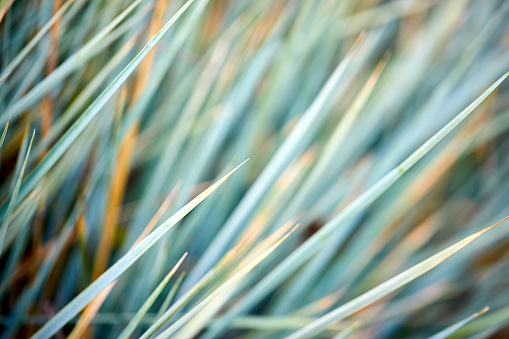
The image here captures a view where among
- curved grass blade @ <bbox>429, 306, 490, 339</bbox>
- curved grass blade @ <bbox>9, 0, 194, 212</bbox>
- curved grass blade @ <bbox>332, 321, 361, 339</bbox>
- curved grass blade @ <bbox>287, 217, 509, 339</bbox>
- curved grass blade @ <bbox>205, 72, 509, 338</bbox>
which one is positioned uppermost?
curved grass blade @ <bbox>9, 0, 194, 212</bbox>

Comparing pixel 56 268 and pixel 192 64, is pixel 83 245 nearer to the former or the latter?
pixel 56 268

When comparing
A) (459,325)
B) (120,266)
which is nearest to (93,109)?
(120,266)

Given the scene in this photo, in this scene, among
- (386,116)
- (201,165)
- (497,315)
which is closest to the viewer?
(497,315)

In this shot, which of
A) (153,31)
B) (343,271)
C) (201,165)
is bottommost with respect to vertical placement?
(343,271)

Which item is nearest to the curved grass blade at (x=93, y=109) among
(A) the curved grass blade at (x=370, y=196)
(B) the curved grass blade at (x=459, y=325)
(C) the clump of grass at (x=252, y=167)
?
(C) the clump of grass at (x=252, y=167)

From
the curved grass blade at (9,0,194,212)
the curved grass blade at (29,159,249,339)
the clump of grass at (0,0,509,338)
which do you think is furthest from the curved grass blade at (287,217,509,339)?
the curved grass blade at (9,0,194,212)

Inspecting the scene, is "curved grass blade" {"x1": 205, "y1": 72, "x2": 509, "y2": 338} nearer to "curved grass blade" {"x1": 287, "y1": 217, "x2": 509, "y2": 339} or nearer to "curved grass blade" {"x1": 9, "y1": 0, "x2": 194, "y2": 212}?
"curved grass blade" {"x1": 287, "y1": 217, "x2": 509, "y2": 339}

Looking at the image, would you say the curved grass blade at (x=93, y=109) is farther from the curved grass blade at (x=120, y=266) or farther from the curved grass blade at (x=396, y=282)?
the curved grass blade at (x=396, y=282)

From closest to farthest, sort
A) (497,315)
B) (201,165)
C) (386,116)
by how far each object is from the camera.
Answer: (497,315) → (201,165) → (386,116)

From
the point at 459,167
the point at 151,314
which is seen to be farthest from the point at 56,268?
the point at 459,167
